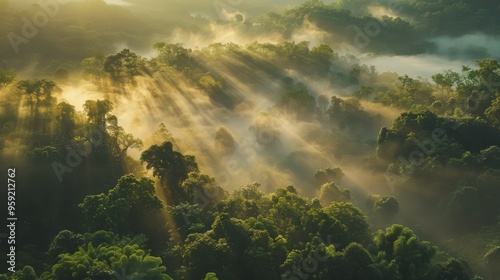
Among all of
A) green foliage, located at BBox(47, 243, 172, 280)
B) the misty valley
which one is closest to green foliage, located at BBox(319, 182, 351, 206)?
the misty valley

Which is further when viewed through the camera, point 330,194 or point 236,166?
point 236,166

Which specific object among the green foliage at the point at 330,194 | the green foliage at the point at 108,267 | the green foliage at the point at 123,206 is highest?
the green foliage at the point at 330,194

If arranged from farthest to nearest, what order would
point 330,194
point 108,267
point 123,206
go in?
point 330,194 < point 123,206 < point 108,267

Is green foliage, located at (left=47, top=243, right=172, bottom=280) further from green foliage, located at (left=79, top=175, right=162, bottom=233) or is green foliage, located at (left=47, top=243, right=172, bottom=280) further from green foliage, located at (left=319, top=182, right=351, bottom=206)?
green foliage, located at (left=319, top=182, right=351, bottom=206)

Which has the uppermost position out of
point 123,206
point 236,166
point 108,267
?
point 236,166

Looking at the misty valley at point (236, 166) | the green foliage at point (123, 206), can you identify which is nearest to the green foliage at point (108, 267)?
the misty valley at point (236, 166)

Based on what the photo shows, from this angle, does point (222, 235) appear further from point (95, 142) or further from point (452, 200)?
point (452, 200)

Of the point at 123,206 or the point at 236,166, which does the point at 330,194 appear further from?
the point at 123,206

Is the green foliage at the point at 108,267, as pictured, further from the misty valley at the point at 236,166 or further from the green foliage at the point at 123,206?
the green foliage at the point at 123,206

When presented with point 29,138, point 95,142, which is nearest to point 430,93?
point 95,142

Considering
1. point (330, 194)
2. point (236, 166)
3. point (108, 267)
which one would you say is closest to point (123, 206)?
point (108, 267)
